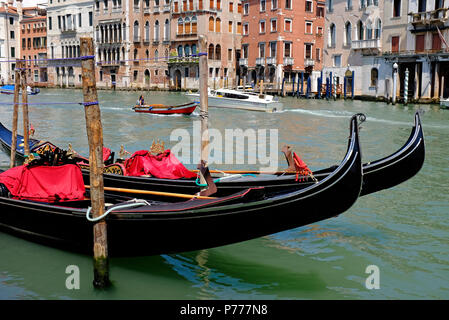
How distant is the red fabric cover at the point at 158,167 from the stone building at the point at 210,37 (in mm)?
30540

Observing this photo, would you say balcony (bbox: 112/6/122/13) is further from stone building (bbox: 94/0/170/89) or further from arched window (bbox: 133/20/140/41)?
arched window (bbox: 133/20/140/41)

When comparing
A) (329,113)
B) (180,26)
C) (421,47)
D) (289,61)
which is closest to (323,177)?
(329,113)

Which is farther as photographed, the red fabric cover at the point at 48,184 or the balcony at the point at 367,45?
the balcony at the point at 367,45

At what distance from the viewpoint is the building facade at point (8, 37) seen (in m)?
50.2

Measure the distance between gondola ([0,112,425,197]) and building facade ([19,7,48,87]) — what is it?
149 ft

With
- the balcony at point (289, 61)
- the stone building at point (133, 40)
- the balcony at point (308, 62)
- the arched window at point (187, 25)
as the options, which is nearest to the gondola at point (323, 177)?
the balcony at point (289, 61)

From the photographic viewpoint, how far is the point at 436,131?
15.0m

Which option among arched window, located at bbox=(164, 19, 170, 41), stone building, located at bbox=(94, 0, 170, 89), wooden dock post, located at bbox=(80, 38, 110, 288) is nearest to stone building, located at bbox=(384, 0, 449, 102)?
arched window, located at bbox=(164, 19, 170, 41)

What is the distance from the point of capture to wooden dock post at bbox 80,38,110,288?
4.26m

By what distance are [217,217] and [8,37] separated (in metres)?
52.1

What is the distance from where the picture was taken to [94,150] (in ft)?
14.1

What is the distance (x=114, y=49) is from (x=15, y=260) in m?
40.7

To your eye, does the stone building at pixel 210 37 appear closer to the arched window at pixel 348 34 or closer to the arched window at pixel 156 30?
the arched window at pixel 156 30
